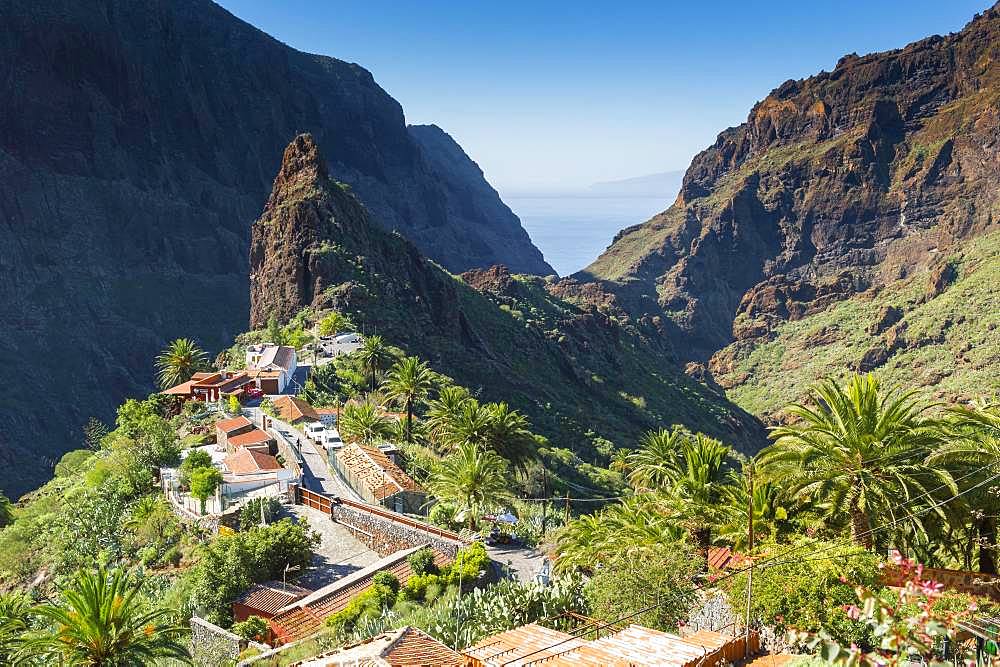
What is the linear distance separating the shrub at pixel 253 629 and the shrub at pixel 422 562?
5.55 meters

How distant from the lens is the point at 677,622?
71.8ft

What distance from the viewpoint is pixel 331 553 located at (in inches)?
1350

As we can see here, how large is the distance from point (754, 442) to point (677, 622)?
97876mm

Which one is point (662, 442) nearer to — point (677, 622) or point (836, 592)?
point (677, 622)

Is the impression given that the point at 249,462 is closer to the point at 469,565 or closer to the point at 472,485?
the point at 472,485

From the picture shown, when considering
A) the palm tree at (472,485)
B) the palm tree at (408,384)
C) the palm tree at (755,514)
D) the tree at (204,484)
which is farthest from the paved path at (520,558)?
the palm tree at (408,384)

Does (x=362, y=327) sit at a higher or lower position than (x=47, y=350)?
higher

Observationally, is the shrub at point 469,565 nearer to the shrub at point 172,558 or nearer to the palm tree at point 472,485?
the palm tree at point 472,485

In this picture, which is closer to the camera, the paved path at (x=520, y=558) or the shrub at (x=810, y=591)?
the shrub at (x=810, y=591)

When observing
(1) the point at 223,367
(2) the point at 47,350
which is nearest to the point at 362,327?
(1) the point at 223,367

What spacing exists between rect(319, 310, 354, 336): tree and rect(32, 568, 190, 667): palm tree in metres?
56.6

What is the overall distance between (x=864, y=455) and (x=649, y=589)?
20.0 feet

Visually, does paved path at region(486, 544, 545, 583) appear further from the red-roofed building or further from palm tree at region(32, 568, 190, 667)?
the red-roofed building

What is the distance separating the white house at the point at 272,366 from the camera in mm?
63406
